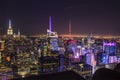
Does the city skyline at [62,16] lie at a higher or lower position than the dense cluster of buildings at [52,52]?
higher

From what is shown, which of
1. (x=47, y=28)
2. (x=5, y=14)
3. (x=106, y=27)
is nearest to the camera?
(x=5, y=14)

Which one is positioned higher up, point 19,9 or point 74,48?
point 19,9

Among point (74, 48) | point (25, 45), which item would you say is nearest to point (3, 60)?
point (25, 45)

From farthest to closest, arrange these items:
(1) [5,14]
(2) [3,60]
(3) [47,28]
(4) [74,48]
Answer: (4) [74,48] < (3) [47,28] < (1) [5,14] < (2) [3,60]

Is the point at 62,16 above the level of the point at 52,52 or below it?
above

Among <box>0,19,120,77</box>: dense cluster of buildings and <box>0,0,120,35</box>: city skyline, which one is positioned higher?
<box>0,0,120,35</box>: city skyline

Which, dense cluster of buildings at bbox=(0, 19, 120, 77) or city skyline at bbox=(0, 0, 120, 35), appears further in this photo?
city skyline at bbox=(0, 0, 120, 35)

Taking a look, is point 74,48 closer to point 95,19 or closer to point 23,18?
point 95,19

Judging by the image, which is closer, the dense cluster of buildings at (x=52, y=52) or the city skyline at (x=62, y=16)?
the dense cluster of buildings at (x=52, y=52)
